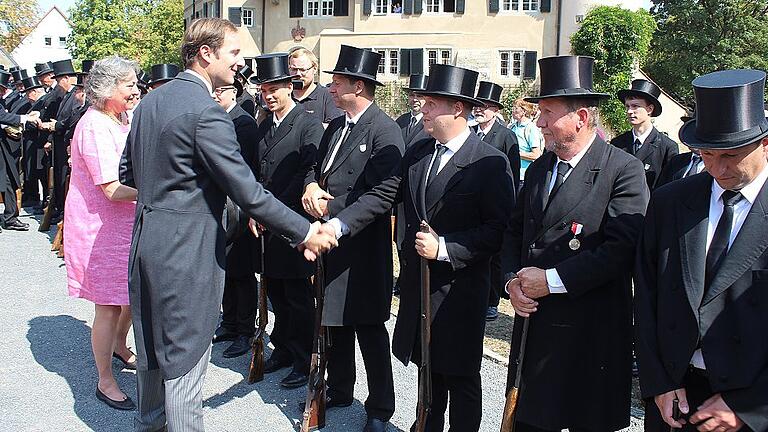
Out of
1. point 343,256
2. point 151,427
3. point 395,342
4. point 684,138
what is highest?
point 684,138

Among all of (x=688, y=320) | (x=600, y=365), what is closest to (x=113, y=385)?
(x=600, y=365)

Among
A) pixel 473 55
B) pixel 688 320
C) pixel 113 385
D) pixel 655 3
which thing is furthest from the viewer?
pixel 655 3

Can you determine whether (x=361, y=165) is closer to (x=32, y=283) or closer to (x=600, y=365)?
(x=600, y=365)

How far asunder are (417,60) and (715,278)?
39.2 meters

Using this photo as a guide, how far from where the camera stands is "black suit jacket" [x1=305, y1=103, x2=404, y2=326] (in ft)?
16.1

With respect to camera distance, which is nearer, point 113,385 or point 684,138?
point 684,138

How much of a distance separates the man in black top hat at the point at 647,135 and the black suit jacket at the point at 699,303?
13.4 ft

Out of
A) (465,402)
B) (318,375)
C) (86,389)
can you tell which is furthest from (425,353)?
(86,389)

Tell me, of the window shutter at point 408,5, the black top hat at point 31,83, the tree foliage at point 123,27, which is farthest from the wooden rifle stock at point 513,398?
the tree foliage at point 123,27

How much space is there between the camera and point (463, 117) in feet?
14.1

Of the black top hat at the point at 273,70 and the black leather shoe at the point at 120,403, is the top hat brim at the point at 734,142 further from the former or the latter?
the black leather shoe at the point at 120,403

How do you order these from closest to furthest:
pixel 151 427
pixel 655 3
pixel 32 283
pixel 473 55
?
pixel 151 427 → pixel 32 283 → pixel 473 55 → pixel 655 3

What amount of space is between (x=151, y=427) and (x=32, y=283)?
5.53m

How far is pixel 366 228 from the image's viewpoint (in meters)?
4.99
